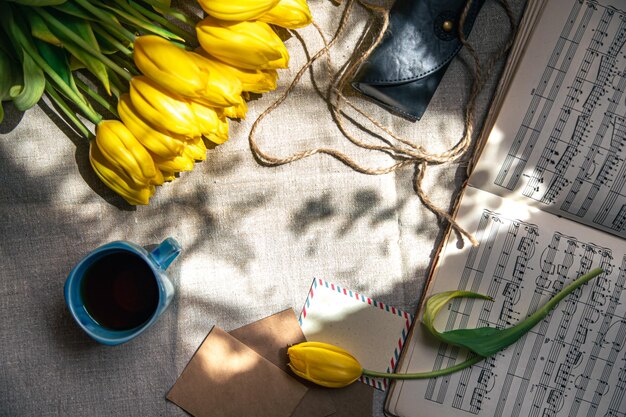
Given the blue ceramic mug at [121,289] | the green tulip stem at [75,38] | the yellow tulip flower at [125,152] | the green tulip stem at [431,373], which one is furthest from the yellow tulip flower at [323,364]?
the green tulip stem at [75,38]

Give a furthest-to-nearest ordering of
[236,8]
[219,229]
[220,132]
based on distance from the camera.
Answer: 1. [219,229]
2. [220,132]
3. [236,8]

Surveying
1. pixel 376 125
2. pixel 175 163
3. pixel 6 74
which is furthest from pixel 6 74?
pixel 376 125

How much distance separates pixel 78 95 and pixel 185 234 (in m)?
0.22

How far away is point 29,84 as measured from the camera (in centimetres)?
71

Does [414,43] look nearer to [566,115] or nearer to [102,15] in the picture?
[566,115]

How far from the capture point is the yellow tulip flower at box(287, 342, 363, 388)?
80 cm

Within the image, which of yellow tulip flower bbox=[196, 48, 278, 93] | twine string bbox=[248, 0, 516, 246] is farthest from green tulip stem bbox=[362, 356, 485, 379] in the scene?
→ yellow tulip flower bbox=[196, 48, 278, 93]

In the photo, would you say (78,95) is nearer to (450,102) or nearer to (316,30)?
(316,30)

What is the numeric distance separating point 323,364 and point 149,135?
0.35m

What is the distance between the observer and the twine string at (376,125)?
842mm

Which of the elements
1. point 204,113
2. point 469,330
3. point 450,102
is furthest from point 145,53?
point 469,330

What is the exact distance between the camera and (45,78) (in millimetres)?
752

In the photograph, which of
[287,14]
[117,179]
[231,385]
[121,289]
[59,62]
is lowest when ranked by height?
[231,385]

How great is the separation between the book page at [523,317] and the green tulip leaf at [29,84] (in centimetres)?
54
